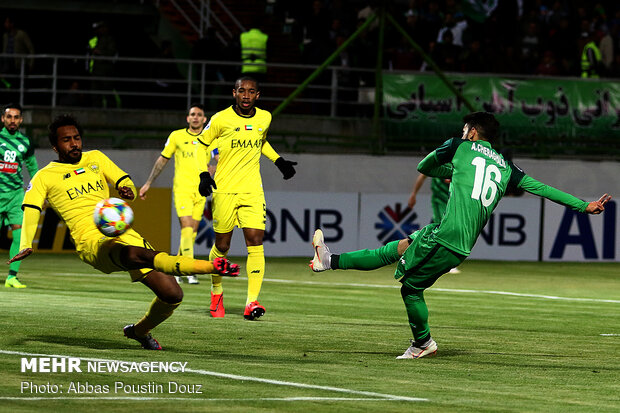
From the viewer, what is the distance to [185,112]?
86.6 ft

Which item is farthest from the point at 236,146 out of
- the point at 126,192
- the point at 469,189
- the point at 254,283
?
the point at 469,189

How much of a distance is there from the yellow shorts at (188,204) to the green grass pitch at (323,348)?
46.7 inches

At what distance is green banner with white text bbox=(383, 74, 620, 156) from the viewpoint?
88.8 ft

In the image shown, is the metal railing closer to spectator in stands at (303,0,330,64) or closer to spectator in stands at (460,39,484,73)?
spectator in stands at (303,0,330,64)

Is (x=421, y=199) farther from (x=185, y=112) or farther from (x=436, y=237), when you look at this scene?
(x=436, y=237)

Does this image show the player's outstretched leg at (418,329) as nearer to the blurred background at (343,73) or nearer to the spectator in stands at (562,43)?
the blurred background at (343,73)

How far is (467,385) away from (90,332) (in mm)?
4153

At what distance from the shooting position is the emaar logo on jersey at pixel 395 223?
2578 cm

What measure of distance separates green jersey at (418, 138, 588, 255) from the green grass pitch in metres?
1.10

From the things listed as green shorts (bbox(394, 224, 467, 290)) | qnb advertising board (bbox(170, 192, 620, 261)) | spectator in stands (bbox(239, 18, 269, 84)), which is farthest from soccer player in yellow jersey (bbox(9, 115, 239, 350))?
spectator in stands (bbox(239, 18, 269, 84))

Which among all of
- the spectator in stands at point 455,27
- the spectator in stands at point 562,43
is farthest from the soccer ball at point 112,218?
the spectator in stands at point 562,43

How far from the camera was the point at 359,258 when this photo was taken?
11141 mm

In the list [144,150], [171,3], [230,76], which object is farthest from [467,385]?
[171,3]

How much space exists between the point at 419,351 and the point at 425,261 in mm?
790
